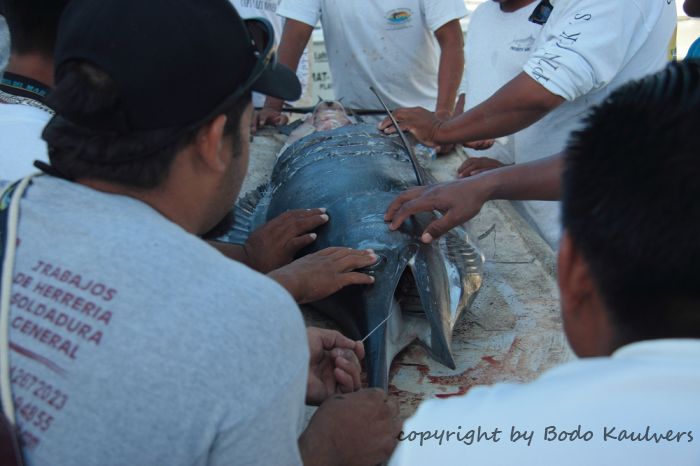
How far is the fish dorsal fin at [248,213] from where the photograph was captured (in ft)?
9.54

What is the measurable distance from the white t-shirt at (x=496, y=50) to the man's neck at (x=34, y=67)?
2.05m

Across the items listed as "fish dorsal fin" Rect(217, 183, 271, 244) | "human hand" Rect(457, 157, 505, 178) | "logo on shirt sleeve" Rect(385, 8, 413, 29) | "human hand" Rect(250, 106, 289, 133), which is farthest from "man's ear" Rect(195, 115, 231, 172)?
Answer: "logo on shirt sleeve" Rect(385, 8, 413, 29)

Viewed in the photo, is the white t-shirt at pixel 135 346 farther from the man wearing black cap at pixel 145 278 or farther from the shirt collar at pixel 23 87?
the shirt collar at pixel 23 87

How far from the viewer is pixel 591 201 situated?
32.0 inches

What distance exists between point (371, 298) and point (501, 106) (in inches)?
44.8

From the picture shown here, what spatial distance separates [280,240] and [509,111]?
3.46ft

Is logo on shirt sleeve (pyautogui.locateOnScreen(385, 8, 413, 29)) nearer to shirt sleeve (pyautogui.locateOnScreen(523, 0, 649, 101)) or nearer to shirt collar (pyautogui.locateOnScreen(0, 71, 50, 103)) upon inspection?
shirt sleeve (pyautogui.locateOnScreen(523, 0, 649, 101))

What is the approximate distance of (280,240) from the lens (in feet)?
7.86

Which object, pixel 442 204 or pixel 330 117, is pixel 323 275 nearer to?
pixel 442 204

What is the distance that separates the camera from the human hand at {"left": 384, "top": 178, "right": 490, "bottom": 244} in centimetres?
222

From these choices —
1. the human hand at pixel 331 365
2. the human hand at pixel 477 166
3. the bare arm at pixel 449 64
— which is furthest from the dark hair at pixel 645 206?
the bare arm at pixel 449 64

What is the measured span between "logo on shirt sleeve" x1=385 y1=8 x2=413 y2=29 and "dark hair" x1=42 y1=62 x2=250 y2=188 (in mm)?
3174

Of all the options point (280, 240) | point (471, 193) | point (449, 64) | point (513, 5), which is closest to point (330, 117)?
point (449, 64)

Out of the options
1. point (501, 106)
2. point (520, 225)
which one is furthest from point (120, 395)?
point (520, 225)
